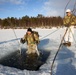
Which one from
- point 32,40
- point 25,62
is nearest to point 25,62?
point 25,62

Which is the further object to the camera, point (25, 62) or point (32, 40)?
point (32, 40)

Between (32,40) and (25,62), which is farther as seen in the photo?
(32,40)

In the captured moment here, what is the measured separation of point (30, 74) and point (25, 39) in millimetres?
3833

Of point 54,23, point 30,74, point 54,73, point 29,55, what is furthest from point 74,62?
point 54,23

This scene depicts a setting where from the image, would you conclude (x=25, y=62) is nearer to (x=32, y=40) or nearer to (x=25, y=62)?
(x=25, y=62)

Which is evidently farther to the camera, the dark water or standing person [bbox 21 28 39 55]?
standing person [bbox 21 28 39 55]

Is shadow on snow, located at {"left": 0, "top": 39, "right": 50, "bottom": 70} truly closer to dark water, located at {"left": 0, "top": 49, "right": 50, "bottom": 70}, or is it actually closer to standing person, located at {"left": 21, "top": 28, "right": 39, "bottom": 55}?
dark water, located at {"left": 0, "top": 49, "right": 50, "bottom": 70}

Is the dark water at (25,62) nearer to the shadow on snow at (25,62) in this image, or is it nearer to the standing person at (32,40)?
the shadow on snow at (25,62)

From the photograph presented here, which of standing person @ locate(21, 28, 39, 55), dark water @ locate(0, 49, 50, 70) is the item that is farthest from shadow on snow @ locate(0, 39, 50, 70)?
standing person @ locate(21, 28, 39, 55)

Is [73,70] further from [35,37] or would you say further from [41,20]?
[41,20]

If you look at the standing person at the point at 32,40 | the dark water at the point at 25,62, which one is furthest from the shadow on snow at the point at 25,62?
the standing person at the point at 32,40

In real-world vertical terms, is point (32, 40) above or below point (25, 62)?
above

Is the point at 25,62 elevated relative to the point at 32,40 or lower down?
lower down

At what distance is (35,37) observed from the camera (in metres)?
8.20
